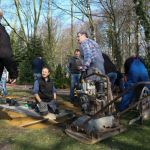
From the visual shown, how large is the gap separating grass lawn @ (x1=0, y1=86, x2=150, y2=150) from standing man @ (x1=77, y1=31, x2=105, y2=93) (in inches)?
69.2

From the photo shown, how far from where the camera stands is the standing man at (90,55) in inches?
357

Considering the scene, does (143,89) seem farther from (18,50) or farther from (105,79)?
(18,50)

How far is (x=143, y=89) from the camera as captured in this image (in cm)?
900

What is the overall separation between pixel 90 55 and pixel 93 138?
2.76 meters

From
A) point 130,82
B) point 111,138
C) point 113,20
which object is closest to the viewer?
point 111,138

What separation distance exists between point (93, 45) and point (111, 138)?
110 inches

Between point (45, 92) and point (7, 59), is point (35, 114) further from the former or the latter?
point (7, 59)

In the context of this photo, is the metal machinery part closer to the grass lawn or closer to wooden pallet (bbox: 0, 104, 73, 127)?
wooden pallet (bbox: 0, 104, 73, 127)

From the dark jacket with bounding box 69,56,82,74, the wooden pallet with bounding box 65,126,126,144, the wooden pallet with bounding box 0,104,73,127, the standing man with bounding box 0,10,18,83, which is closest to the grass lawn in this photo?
the wooden pallet with bounding box 65,126,126,144

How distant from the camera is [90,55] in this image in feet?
29.9

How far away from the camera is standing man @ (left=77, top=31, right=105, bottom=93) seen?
9.07m

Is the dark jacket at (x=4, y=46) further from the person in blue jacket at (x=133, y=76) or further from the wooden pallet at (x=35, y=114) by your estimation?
the person in blue jacket at (x=133, y=76)

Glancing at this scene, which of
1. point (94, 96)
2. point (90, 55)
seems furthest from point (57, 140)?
point (90, 55)

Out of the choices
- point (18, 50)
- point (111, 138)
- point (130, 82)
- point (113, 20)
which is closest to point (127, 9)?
point (113, 20)
